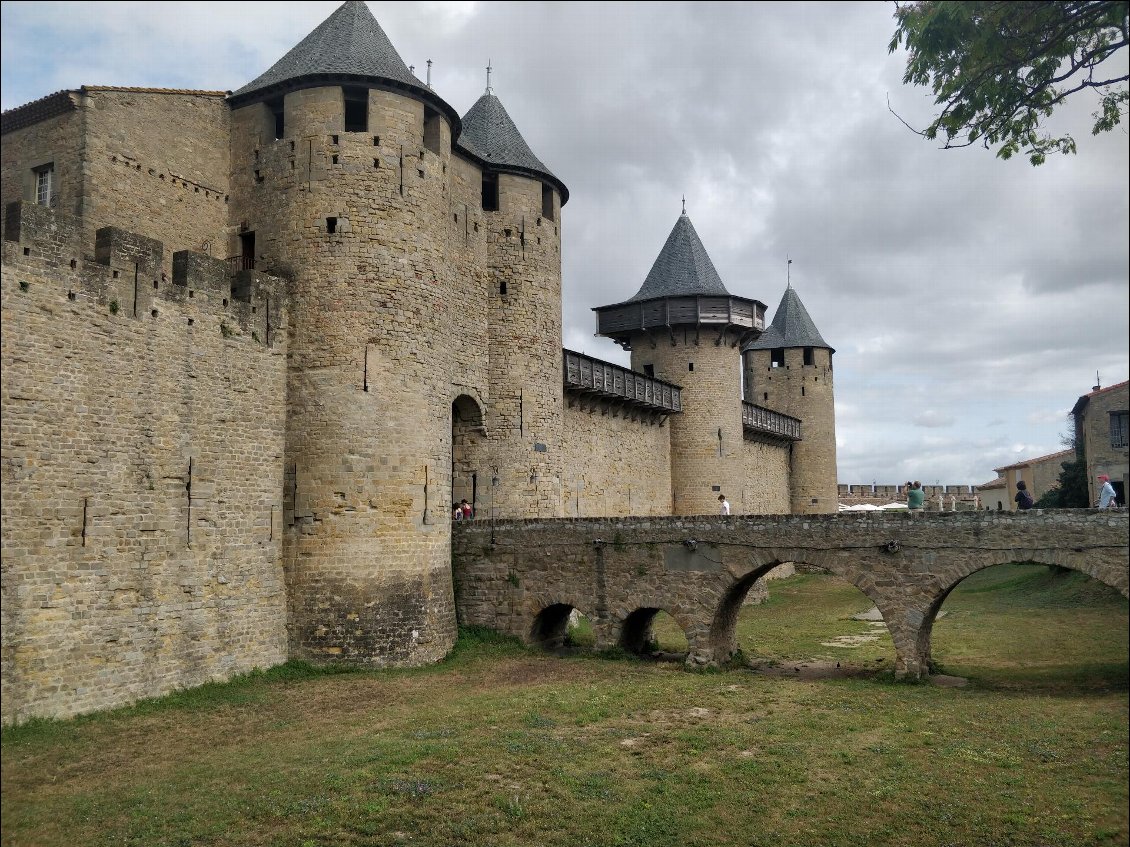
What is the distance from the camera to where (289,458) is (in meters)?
17.1

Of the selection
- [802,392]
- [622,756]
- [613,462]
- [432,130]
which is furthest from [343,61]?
[802,392]

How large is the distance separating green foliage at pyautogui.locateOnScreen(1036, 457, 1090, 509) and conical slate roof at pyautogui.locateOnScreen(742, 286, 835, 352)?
46.2 feet

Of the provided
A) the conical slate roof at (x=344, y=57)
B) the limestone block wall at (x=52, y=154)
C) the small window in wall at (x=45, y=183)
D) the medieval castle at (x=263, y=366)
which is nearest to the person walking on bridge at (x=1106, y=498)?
the medieval castle at (x=263, y=366)

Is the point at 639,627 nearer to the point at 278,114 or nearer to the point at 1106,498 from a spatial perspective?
the point at 1106,498

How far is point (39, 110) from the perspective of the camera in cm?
1608

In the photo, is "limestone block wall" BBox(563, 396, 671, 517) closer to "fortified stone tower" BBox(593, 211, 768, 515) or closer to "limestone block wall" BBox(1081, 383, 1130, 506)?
"fortified stone tower" BBox(593, 211, 768, 515)

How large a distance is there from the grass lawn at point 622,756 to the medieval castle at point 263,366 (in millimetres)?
1448

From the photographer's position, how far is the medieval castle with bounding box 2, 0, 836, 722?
41.9 ft

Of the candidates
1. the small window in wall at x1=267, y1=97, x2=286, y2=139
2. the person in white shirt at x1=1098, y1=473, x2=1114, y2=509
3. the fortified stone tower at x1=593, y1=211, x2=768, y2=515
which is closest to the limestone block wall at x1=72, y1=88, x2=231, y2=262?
A: the small window in wall at x1=267, y1=97, x2=286, y2=139

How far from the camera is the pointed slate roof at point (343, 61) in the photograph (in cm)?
1770

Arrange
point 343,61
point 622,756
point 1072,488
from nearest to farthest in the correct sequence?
point 622,756
point 343,61
point 1072,488

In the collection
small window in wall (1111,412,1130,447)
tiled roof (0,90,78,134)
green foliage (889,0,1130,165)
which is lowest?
small window in wall (1111,412,1130,447)

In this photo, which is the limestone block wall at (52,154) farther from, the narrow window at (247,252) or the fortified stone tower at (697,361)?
the fortified stone tower at (697,361)

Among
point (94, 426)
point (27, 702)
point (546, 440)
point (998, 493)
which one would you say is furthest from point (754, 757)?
point (998, 493)
